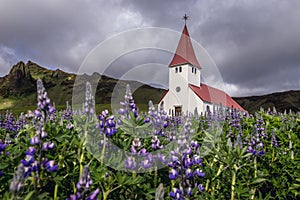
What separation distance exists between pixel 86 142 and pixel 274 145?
324cm

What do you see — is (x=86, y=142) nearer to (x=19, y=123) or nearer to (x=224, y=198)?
(x=224, y=198)

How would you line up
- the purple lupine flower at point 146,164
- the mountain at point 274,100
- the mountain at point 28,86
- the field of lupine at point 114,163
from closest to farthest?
the field of lupine at point 114,163 < the purple lupine flower at point 146,164 < the mountain at point 274,100 < the mountain at point 28,86

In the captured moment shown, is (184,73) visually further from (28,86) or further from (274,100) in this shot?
(28,86)

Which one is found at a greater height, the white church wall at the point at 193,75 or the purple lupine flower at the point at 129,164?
the white church wall at the point at 193,75

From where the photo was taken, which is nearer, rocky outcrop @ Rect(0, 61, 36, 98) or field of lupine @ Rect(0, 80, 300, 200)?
field of lupine @ Rect(0, 80, 300, 200)

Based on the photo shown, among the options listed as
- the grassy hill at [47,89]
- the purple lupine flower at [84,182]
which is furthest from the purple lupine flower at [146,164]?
the grassy hill at [47,89]

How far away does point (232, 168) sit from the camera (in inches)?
116

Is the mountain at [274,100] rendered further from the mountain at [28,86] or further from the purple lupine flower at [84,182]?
the purple lupine flower at [84,182]

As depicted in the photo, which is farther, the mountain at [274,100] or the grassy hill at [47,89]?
the grassy hill at [47,89]

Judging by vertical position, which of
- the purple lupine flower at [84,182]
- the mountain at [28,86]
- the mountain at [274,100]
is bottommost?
the purple lupine flower at [84,182]

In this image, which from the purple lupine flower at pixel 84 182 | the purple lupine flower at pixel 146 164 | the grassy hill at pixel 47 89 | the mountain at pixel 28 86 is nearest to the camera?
the purple lupine flower at pixel 84 182

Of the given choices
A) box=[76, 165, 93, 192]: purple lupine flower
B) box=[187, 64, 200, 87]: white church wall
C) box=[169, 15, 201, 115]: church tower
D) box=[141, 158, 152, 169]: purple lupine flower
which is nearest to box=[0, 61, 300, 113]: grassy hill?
box=[187, 64, 200, 87]: white church wall

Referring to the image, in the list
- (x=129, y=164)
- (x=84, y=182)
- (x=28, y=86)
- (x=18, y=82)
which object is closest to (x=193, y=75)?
(x=129, y=164)

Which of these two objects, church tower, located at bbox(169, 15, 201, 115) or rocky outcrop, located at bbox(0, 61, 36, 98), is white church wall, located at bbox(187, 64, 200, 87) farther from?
rocky outcrop, located at bbox(0, 61, 36, 98)
